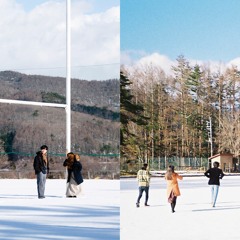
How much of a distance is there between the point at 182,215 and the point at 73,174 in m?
6.35

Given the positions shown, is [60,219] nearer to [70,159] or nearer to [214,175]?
[214,175]

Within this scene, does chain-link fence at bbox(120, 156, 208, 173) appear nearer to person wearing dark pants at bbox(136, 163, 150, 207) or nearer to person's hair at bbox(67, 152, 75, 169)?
person wearing dark pants at bbox(136, 163, 150, 207)

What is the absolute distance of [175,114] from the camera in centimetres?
406

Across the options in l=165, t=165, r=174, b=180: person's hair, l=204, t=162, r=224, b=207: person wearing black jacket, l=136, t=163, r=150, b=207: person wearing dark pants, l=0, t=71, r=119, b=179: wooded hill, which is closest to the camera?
l=136, t=163, r=150, b=207: person wearing dark pants

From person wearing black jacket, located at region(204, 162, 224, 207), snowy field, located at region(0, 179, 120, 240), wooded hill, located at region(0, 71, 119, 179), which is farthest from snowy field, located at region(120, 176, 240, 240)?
wooded hill, located at region(0, 71, 119, 179)

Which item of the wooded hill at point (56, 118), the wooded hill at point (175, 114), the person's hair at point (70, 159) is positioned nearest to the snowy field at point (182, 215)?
the wooded hill at point (175, 114)

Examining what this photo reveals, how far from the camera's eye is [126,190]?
14.4ft

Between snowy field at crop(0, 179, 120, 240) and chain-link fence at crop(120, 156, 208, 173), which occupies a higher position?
chain-link fence at crop(120, 156, 208, 173)

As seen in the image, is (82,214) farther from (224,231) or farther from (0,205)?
(224,231)

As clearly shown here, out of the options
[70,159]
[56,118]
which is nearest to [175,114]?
[70,159]

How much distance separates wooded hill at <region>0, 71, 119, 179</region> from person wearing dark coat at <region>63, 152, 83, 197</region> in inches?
623

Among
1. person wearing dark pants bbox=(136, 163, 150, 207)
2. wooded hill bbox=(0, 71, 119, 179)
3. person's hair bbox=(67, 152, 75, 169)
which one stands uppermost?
wooded hill bbox=(0, 71, 119, 179)

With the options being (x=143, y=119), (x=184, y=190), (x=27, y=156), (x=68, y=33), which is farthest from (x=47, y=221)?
(x=27, y=156)

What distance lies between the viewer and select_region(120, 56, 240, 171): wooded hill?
405 centimetres
